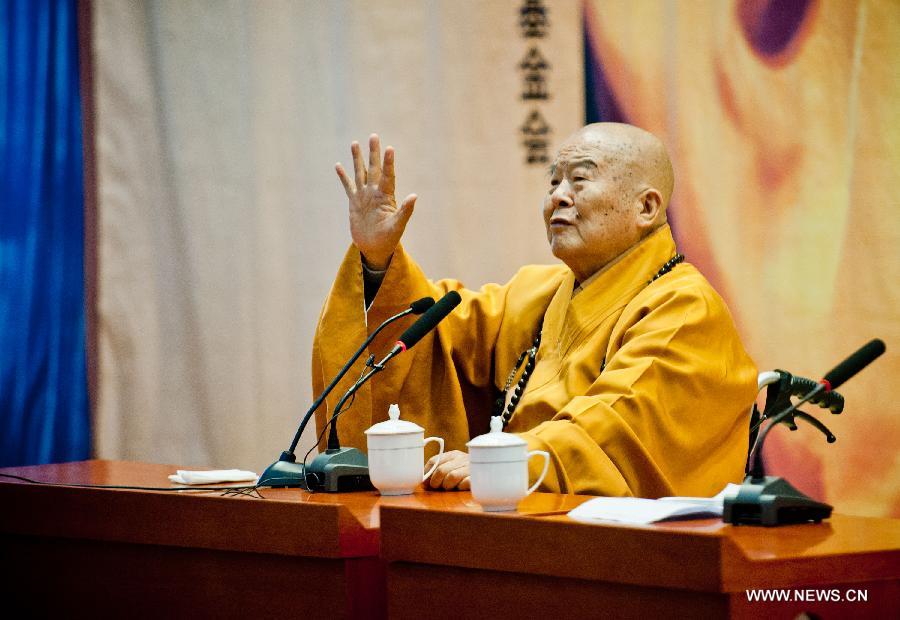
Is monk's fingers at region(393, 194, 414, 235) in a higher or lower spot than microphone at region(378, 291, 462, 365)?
higher

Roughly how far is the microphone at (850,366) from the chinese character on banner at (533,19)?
2.42m

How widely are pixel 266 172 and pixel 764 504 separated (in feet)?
8.84

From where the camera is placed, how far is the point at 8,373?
3.42m

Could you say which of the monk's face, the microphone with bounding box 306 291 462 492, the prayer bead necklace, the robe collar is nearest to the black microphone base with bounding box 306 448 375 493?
the microphone with bounding box 306 291 462 492

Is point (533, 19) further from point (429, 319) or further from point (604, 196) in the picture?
point (429, 319)

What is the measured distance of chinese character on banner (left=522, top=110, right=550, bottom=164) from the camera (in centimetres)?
378

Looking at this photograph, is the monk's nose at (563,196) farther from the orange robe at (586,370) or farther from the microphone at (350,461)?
the microphone at (350,461)

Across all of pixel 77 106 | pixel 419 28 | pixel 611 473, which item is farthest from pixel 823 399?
pixel 77 106

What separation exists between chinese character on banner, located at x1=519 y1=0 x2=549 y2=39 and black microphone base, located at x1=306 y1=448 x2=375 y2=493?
2.13 metres

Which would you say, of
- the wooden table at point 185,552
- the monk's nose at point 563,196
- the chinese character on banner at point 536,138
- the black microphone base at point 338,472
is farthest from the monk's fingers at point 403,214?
the chinese character on banner at point 536,138

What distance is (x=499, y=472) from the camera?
62.7 inches

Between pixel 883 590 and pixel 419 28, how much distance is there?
2.90 meters

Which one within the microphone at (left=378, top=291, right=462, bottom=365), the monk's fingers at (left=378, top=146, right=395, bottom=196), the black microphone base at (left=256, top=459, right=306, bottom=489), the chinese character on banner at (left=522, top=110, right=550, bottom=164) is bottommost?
the black microphone base at (left=256, top=459, right=306, bottom=489)

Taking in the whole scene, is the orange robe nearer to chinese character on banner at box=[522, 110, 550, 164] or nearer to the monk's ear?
the monk's ear
